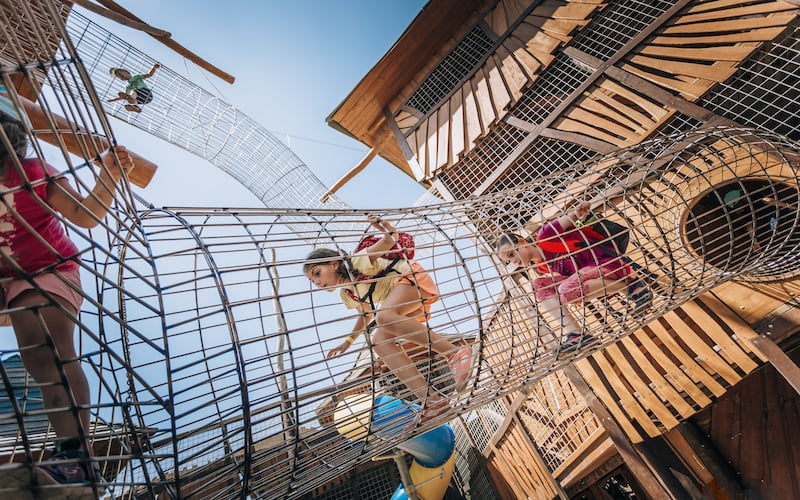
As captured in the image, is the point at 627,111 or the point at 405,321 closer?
the point at 405,321

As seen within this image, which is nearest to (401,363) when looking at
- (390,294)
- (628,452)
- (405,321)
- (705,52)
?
(405,321)

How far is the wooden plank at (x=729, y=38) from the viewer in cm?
264

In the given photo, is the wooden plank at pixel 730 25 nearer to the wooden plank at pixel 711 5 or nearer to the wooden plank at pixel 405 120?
the wooden plank at pixel 711 5

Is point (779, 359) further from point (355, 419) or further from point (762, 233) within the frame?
point (355, 419)

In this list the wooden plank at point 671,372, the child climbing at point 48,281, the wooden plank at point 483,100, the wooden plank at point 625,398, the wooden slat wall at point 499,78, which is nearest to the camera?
the child climbing at point 48,281

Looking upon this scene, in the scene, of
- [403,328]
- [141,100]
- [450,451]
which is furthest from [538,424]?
[141,100]

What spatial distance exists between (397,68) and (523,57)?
5.59 feet

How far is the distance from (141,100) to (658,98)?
5.23m

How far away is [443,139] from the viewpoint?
4.84 metres

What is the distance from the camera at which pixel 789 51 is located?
2574 mm

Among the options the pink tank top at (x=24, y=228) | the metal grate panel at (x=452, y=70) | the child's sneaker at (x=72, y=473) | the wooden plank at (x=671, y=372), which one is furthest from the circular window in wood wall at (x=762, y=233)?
the metal grate panel at (x=452, y=70)

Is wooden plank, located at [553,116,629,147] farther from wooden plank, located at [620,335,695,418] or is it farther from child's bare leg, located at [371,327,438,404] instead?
child's bare leg, located at [371,327,438,404]

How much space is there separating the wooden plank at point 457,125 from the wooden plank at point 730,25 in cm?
205

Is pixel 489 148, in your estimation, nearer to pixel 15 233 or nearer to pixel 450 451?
pixel 450 451
